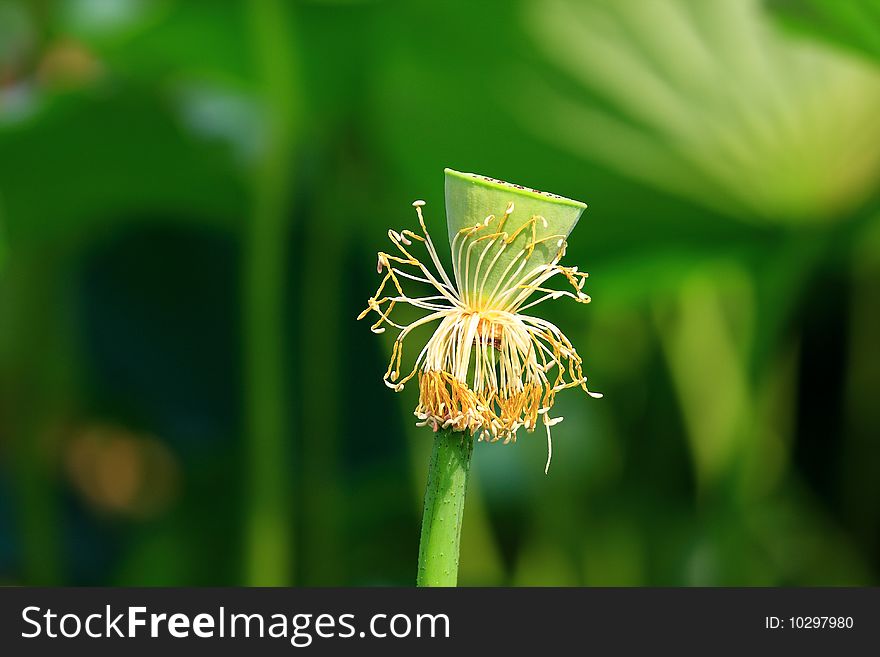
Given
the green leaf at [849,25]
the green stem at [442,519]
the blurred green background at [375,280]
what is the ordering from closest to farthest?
the green stem at [442,519]
the green leaf at [849,25]
the blurred green background at [375,280]

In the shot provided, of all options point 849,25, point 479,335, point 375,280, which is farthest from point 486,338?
point 375,280

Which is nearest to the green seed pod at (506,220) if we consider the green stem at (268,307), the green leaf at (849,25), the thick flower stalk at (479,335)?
the thick flower stalk at (479,335)

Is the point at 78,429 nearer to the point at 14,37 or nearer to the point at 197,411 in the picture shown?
the point at 197,411

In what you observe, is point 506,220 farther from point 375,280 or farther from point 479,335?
point 375,280

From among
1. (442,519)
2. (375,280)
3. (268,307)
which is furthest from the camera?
(375,280)

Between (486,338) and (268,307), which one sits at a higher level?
(268,307)

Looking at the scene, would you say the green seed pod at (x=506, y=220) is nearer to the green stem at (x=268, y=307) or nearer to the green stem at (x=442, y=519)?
the green stem at (x=442, y=519)
